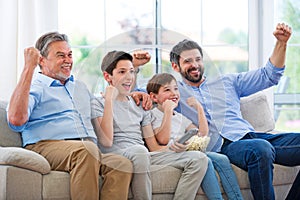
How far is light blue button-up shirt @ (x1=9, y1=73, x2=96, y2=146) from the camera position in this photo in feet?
9.18

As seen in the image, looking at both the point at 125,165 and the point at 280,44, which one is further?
the point at 280,44

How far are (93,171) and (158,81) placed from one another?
47 centimetres

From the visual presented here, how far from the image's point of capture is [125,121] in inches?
98.5

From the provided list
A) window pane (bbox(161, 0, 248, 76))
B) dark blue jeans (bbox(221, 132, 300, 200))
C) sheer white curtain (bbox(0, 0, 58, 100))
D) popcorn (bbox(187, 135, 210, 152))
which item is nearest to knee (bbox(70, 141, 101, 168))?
popcorn (bbox(187, 135, 210, 152))

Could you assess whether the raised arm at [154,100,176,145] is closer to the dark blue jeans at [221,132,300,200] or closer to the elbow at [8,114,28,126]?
the dark blue jeans at [221,132,300,200]

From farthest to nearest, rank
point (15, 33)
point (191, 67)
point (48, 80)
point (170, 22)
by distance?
point (170, 22) < point (15, 33) < point (48, 80) < point (191, 67)

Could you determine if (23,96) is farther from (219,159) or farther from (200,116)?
(219,159)

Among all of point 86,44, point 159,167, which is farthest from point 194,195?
point 86,44

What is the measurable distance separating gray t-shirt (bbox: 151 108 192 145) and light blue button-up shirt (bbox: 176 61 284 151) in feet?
0.08

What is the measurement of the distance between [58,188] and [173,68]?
0.70 metres

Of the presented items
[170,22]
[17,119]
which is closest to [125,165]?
[17,119]

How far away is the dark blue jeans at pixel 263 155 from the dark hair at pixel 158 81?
23.0 inches

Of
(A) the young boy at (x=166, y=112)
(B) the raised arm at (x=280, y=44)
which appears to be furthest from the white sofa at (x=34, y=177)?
(B) the raised arm at (x=280, y=44)

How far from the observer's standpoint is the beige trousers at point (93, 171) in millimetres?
2566
